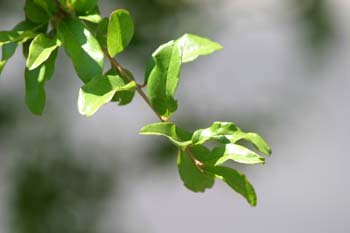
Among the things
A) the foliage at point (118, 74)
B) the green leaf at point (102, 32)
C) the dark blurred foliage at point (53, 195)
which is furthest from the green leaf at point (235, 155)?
Answer: the dark blurred foliage at point (53, 195)

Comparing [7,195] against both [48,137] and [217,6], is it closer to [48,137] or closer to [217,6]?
[48,137]

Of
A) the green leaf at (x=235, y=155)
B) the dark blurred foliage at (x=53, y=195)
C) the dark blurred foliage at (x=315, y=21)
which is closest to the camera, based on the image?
the green leaf at (x=235, y=155)

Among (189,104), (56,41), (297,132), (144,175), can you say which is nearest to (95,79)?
(56,41)

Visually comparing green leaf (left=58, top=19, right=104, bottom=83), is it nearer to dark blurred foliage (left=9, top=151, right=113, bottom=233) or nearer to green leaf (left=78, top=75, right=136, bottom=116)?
green leaf (left=78, top=75, right=136, bottom=116)

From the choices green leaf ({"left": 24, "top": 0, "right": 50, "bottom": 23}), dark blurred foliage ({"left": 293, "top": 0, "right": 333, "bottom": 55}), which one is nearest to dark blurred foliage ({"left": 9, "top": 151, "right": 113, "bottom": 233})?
dark blurred foliage ({"left": 293, "top": 0, "right": 333, "bottom": 55})

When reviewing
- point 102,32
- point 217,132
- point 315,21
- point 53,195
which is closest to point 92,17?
point 102,32

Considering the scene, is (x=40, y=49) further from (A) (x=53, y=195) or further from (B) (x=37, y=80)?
(A) (x=53, y=195)

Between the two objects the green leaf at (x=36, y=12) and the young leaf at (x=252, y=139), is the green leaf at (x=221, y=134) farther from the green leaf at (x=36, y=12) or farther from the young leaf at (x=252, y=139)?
the green leaf at (x=36, y=12)
